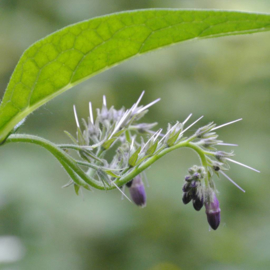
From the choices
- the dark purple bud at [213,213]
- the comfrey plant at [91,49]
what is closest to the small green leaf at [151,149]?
the comfrey plant at [91,49]

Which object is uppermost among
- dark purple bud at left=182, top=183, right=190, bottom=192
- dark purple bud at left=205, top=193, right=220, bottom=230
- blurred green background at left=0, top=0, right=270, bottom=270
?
blurred green background at left=0, top=0, right=270, bottom=270

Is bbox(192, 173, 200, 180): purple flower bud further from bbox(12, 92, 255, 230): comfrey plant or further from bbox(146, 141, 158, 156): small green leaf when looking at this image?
bbox(146, 141, 158, 156): small green leaf

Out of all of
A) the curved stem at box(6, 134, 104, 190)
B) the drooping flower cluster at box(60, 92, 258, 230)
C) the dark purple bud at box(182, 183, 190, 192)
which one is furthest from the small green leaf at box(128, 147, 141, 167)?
the dark purple bud at box(182, 183, 190, 192)

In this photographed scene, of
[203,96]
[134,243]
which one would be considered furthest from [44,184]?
[203,96]

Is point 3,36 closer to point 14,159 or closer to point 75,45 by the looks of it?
point 14,159

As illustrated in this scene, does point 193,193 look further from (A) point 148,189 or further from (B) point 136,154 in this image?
(A) point 148,189

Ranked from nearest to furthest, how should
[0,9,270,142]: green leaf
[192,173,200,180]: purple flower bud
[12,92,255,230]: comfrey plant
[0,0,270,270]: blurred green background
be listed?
[0,9,270,142]: green leaf, [12,92,255,230]: comfrey plant, [192,173,200,180]: purple flower bud, [0,0,270,270]: blurred green background

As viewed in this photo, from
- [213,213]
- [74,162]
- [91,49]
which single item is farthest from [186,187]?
[91,49]
